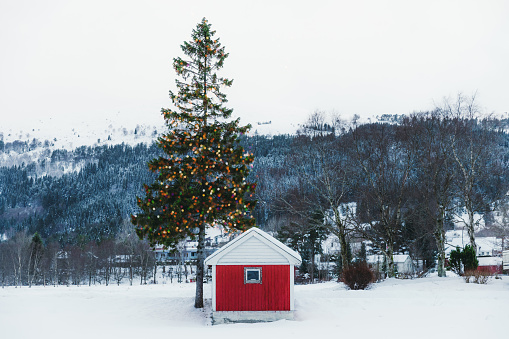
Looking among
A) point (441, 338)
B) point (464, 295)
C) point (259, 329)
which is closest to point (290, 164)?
point (464, 295)

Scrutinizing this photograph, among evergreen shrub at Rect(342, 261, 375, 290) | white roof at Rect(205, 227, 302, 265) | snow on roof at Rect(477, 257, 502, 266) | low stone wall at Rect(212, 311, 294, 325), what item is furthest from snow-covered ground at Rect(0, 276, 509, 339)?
snow on roof at Rect(477, 257, 502, 266)

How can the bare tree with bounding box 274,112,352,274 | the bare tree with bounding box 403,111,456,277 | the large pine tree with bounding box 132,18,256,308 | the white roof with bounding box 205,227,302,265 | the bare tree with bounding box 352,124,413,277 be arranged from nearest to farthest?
the white roof with bounding box 205,227,302,265, the large pine tree with bounding box 132,18,256,308, the bare tree with bounding box 403,111,456,277, the bare tree with bounding box 352,124,413,277, the bare tree with bounding box 274,112,352,274

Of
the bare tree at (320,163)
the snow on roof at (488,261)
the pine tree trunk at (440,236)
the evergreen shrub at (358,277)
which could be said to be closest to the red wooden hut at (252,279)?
the evergreen shrub at (358,277)

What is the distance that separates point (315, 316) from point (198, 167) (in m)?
8.06

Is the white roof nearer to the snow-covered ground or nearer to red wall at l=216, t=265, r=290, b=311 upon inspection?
red wall at l=216, t=265, r=290, b=311

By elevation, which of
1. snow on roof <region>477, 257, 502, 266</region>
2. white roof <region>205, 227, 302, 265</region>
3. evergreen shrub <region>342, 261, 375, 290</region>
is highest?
white roof <region>205, 227, 302, 265</region>

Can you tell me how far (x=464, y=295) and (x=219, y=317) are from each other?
11.9 meters

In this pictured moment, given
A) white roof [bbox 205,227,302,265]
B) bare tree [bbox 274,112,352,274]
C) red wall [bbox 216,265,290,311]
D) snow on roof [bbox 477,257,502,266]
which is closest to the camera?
red wall [bbox 216,265,290,311]

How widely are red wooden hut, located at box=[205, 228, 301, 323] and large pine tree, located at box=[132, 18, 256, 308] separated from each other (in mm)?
2624

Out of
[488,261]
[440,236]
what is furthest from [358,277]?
[488,261]

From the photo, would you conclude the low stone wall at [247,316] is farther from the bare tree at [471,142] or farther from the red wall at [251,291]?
the bare tree at [471,142]

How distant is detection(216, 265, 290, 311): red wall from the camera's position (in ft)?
49.2

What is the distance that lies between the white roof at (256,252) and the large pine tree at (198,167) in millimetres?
2569

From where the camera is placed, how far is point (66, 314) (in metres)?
16.5
